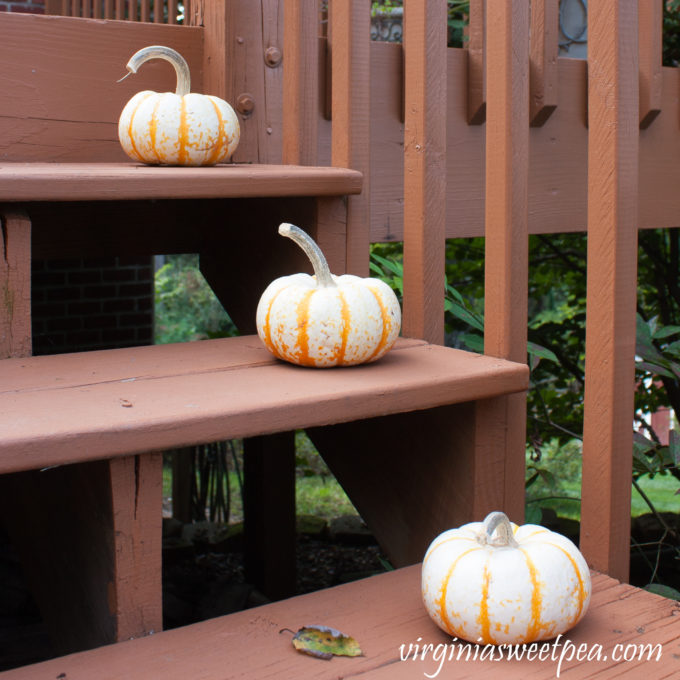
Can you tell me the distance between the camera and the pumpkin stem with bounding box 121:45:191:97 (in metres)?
1.67

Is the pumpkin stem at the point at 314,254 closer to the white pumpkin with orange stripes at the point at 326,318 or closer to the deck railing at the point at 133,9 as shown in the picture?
the white pumpkin with orange stripes at the point at 326,318

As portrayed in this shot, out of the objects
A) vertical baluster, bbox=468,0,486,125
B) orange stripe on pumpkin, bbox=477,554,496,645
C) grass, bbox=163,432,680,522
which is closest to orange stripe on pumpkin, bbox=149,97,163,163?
vertical baluster, bbox=468,0,486,125

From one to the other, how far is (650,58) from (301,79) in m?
0.92

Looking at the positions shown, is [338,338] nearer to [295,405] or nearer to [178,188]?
[295,405]

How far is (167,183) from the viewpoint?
1.42 meters

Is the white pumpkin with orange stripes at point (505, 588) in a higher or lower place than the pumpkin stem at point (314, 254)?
lower

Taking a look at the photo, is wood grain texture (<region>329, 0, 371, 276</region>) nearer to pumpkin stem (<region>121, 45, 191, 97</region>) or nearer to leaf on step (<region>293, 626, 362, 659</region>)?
pumpkin stem (<region>121, 45, 191, 97</region>)

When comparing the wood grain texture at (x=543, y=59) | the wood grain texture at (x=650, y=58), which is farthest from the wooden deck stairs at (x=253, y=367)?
the wood grain texture at (x=650, y=58)

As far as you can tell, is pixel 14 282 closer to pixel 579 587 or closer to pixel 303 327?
pixel 303 327

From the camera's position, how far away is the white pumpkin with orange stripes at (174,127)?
1622 mm

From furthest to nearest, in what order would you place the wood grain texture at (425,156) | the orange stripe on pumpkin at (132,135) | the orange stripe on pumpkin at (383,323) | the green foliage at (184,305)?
the green foliage at (184,305)
the orange stripe on pumpkin at (132,135)
the wood grain texture at (425,156)
the orange stripe on pumpkin at (383,323)

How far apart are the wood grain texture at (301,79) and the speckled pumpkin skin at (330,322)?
20.3 inches

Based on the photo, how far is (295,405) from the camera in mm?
1102

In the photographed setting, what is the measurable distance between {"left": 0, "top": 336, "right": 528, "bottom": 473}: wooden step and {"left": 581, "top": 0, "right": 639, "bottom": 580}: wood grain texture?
13cm
